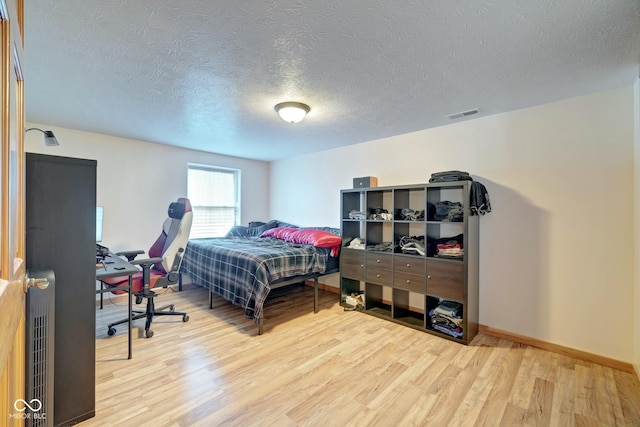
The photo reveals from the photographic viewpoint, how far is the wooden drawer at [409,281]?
2949mm

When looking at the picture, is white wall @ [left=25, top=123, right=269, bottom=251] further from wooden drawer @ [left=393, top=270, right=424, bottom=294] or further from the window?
wooden drawer @ [left=393, top=270, right=424, bottom=294]

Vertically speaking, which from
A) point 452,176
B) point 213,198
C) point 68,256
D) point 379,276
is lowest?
point 379,276

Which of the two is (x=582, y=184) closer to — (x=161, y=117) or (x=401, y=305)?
(x=401, y=305)

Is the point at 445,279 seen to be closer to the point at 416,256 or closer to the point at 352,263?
the point at 416,256

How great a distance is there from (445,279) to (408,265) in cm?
42

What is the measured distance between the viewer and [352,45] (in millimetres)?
1746

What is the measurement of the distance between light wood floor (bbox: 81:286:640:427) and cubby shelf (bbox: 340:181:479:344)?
0.31 m

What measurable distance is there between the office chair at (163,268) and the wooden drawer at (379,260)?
7.19 feet

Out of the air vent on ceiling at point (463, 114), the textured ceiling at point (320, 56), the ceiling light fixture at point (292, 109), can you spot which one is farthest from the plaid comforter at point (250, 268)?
the air vent on ceiling at point (463, 114)

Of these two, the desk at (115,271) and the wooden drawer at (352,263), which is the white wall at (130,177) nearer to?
the desk at (115,271)

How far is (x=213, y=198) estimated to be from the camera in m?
5.12

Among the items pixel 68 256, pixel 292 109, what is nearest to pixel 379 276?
pixel 292 109

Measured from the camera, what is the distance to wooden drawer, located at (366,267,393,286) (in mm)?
3234

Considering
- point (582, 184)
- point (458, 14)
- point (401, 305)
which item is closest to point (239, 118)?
point (458, 14)
